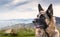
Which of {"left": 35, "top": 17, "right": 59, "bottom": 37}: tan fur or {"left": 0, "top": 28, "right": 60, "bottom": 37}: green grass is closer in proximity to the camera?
{"left": 35, "top": 17, "right": 59, "bottom": 37}: tan fur

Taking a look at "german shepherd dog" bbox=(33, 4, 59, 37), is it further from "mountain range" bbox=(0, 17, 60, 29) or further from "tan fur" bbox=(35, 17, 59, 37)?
"mountain range" bbox=(0, 17, 60, 29)

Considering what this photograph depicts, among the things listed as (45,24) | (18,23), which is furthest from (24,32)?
(45,24)

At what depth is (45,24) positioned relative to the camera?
2.56 metres

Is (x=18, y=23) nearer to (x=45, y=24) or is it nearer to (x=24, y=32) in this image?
(x=24, y=32)

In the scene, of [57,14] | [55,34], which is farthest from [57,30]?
[57,14]

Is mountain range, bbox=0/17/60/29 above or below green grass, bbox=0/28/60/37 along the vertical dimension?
above

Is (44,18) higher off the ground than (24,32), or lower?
higher

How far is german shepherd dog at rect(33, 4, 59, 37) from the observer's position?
2.52 meters

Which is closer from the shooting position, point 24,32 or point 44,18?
point 44,18

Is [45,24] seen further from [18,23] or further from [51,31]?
[18,23]

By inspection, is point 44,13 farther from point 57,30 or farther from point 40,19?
point 57,30

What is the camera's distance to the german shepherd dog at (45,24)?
2.52 metres

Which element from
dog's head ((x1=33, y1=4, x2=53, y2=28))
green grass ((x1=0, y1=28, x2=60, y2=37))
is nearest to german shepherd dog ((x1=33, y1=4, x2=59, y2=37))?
dog's head ((x1=33, y1=4, x2=53, y2=28))

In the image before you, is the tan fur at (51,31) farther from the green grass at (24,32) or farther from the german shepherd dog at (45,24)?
the green grass at (24,32)
